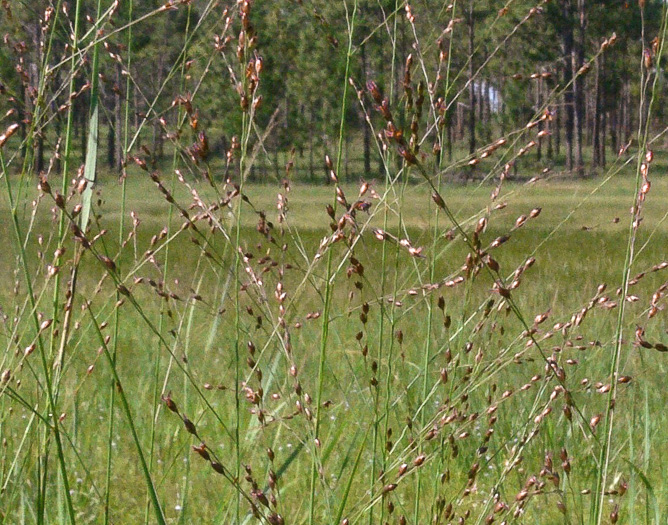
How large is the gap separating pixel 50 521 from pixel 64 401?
1.02m

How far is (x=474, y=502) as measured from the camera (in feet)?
7.39

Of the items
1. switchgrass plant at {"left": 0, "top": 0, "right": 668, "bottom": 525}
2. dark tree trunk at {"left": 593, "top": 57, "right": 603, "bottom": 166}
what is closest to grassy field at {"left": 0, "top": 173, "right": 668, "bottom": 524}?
switchgrass plant at {"left": 0, "top": 0, "right": 668, "bottom": 525}

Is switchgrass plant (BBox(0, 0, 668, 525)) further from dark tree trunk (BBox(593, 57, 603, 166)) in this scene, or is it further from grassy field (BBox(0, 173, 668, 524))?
dark tree trunk (BBox(593, 57, 603, 166))

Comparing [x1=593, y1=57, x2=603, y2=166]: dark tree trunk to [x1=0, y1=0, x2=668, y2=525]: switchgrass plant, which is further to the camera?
[x1=593, y1=57, x2=603, y2=166]: dark tree trunk

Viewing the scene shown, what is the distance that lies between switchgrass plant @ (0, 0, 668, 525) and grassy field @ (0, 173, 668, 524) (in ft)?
0.05

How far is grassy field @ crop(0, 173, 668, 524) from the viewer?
1120 millimetres

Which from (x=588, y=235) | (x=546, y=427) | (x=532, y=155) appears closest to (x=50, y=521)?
(x=546, y=427)

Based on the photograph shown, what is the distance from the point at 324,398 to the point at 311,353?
52 centimetres

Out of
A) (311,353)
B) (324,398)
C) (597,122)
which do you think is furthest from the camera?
(597,122)

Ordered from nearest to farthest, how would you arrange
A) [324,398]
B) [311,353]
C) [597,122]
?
1. [324,398]
2. [311,353]
3. [597,122]

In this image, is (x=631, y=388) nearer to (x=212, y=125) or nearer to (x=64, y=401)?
(x=64, y=401)

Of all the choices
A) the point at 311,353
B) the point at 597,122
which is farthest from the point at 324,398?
the point at 597,122

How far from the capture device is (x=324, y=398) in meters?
3.25

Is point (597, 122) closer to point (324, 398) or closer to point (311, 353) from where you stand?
point (311, 353)
